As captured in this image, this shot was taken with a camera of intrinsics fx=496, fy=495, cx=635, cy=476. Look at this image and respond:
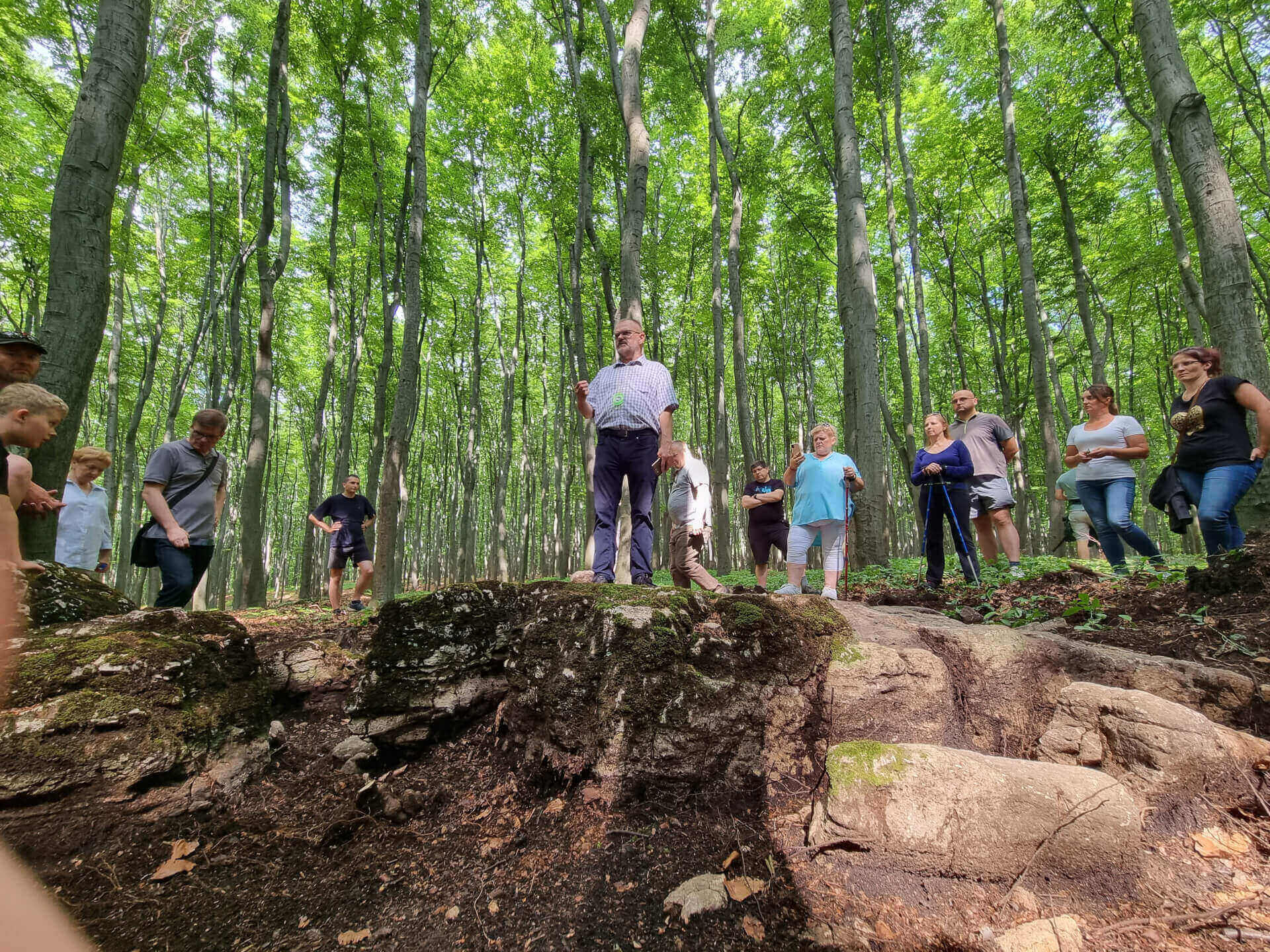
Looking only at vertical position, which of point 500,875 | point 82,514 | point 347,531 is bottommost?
point 500,875

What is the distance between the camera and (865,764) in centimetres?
212

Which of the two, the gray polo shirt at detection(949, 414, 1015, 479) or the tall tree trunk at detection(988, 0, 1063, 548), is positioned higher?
the tall tree trunk at detection(988, 0, 1063, 548)

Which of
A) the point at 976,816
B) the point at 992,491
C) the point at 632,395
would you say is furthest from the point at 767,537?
the point at 976,816

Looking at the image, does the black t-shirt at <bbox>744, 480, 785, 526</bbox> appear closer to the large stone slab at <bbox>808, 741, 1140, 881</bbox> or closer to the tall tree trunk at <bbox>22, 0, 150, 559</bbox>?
the large stone slab at <bbox>808, 741, 1140, 881</bbox>

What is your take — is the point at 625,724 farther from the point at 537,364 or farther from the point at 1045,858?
the point at 537,364

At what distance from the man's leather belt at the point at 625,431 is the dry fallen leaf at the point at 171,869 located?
10.6ft

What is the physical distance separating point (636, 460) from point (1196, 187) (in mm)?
5939

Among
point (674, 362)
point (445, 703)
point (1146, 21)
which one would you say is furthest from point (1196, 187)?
point (674, 362)

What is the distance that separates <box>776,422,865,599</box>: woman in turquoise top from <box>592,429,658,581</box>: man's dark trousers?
157 centimetres

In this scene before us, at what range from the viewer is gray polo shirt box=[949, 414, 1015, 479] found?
Result: 18.8ft

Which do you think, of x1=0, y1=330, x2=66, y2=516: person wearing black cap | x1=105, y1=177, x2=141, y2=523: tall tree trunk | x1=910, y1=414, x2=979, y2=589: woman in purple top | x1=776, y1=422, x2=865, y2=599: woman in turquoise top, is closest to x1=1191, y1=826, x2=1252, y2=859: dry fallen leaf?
x1=776, y1=422, x2=865, y2=599: woman in turquoise top

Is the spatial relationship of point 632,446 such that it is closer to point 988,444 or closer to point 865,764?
point 865,764

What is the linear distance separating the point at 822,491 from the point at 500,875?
3.95m

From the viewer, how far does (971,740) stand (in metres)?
2.58
